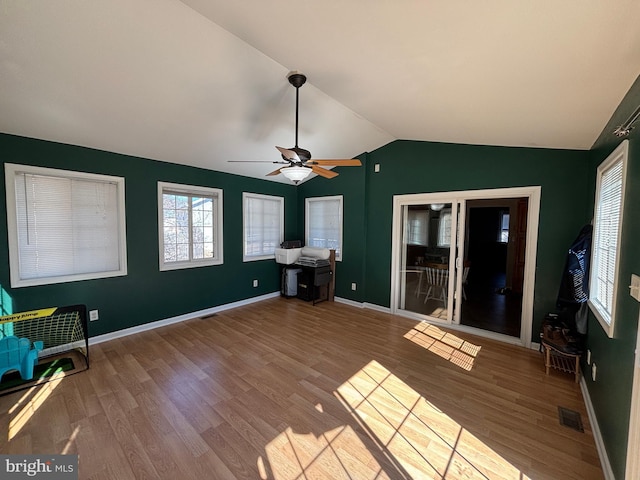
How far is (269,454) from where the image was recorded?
1685 mm

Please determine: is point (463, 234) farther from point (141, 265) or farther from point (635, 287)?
point (141, 265)

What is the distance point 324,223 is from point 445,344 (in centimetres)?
296

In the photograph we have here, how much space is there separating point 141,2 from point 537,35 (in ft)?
7.26

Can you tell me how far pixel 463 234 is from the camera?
12.1 ft

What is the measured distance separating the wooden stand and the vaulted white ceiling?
2.07m

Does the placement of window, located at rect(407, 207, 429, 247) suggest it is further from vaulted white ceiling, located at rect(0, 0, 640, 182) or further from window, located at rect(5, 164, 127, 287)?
window, located at rect(5, 164, 127, 287)

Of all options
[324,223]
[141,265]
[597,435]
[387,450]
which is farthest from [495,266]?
[141,265]

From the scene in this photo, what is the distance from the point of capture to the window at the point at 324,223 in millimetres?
5020

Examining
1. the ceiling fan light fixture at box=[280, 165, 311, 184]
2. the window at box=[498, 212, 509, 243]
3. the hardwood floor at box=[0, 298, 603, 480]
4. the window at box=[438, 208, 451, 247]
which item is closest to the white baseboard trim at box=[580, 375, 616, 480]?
the hardwood floor at box=[0, 298, 603, 480]

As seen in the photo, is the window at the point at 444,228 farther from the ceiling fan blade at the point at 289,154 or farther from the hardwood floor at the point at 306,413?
the ceiling fan blade at the point at 289,154

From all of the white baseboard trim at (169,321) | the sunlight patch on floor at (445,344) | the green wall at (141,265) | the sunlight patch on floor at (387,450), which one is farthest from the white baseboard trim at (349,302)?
the sunlight patch on floor at (387,450)

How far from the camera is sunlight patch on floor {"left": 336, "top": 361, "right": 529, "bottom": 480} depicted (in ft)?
5.25

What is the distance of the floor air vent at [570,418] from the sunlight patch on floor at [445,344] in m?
0.75

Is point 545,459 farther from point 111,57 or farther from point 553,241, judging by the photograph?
point 111,57
